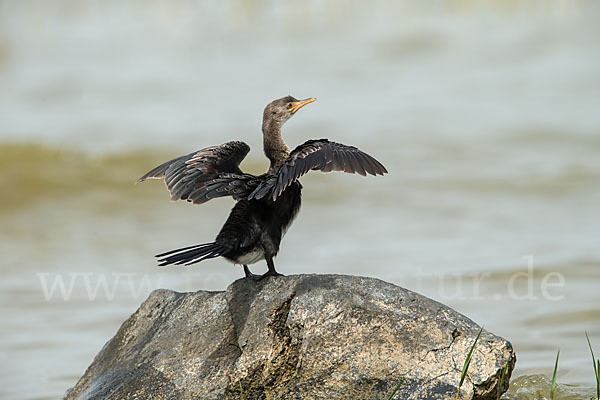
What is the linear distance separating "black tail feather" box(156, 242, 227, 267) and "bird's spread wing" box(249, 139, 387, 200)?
36 centimetres

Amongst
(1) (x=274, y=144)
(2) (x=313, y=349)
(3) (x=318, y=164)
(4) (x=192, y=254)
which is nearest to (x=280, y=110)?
(1) (x=274, y=144)

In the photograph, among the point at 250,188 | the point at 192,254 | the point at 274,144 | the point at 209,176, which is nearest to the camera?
the point at 192,254

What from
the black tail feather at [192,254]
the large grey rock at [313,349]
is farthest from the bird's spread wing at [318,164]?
the large grey rock at [313,349]

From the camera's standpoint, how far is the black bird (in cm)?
509

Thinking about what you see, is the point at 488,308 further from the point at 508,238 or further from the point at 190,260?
the point at 190,260

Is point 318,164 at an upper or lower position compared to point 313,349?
upper

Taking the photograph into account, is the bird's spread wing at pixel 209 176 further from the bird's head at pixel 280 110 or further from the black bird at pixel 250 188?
the bird's head at pixel 280 110

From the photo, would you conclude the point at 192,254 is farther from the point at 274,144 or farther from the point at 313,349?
the point at 274,144

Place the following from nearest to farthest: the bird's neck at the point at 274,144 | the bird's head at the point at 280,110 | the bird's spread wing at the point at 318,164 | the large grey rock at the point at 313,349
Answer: the large grey rock at the point at 313,349, the bird's spread wing at the point at 318,164, the bird's neck at the point at 274,144, the bird's head at the point at 280,110

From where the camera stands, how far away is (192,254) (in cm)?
498

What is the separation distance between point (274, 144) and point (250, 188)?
2.19 ft

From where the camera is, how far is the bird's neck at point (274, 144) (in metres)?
5.87

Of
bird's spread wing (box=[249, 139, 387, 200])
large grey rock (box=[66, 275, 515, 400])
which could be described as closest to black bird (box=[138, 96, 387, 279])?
bird's spread wing (box=[249, 139, 387, 200])

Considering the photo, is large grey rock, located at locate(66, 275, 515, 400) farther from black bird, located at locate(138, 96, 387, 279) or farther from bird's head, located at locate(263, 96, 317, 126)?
bird's head, located at locate(263, 96, 317, 126)
